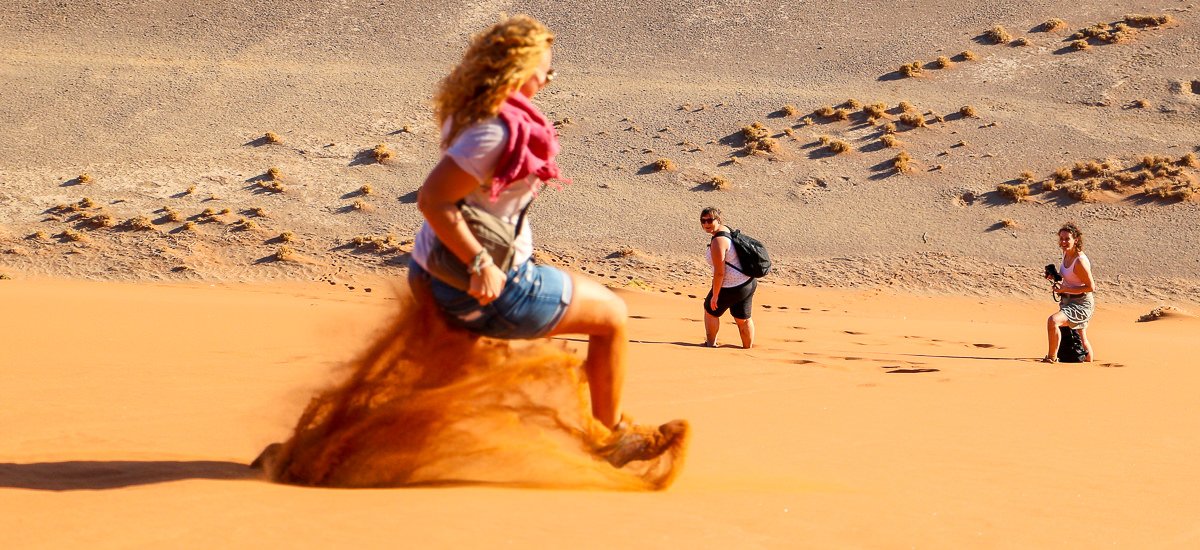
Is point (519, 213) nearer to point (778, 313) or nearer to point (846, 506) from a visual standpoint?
point (846, 506)

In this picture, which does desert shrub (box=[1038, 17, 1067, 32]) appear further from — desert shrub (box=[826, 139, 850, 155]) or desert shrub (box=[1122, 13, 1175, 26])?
desert shrub (box=[826, 139, 850, 155])

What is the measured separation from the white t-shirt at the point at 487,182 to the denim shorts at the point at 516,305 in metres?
0.07

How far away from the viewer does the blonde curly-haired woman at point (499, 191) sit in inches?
152

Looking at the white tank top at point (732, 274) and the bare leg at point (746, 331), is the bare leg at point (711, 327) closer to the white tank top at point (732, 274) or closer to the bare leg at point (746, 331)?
the bare leg at point (746, 331)

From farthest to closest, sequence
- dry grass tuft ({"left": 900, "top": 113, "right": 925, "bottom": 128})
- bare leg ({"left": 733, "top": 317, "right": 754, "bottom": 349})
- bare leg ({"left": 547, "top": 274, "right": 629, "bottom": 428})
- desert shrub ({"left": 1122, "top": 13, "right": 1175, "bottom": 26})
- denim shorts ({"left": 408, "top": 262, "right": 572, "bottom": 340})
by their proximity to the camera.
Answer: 1. desert shrub ({"left": 1122, "top": 13, "right": 1175, "bottom": 26})
2. dry grass tuft ({"left": 900, "top": 113, "right": 925, "bottom": 128})
3. bare leg ({"left": 733, "top": 317, "right": 754, "bottom": 349})
4. bare leg ({"left": 547, "top": 274, "right": 629, "bottom": 428})
5. denim shorts ({"left": 408, "top": 262, "right": 572, "bottom": 340})

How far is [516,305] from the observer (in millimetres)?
4078

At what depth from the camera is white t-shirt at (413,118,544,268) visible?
386cm

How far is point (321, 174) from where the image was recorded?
3209 cm

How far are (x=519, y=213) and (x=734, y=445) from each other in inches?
79.6

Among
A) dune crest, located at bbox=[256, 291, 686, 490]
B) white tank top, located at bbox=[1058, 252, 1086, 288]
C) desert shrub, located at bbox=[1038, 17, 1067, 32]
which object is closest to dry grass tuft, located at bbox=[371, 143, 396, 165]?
desert shrub, located at bbox=[1038, 17, 1067, 32]

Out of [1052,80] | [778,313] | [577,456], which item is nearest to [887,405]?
[577,456]

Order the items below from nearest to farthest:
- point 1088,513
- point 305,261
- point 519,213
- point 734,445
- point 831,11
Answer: point 519,213 → point 1088,513 → point 734,445 → point 305,261 → point 831,11

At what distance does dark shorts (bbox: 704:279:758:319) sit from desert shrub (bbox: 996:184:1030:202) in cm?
2155

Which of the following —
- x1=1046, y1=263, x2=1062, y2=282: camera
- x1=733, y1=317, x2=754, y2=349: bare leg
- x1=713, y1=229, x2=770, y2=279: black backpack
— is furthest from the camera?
x1=733, y1=317, x2=754, y2=349: bare leg
